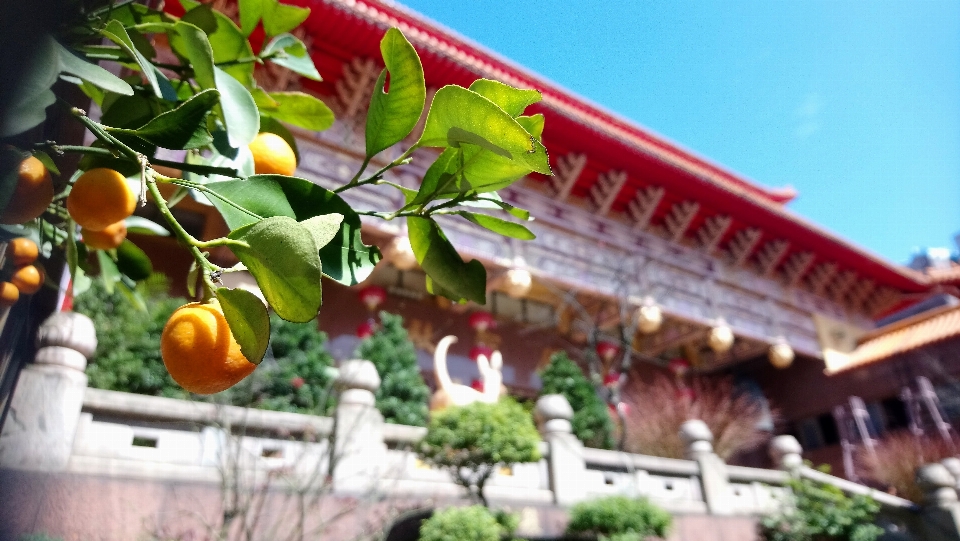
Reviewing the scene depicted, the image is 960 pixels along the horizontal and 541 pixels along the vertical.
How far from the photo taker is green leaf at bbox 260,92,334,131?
97cm

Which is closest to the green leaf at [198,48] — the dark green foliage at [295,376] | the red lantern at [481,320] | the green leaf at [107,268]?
the green leaf at [107,268]

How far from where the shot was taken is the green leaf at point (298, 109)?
97 cm

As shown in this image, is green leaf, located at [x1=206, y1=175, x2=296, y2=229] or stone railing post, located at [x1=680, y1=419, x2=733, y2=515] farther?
stone railing post, located at [x1=680, y1=419, x2=733, y2=515]

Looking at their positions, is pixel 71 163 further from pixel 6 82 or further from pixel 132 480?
pixel 132 480

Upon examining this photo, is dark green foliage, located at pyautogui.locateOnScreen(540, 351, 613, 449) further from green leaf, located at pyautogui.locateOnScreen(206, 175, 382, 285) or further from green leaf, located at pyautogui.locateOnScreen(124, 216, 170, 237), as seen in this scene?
green leaf, located at pyautogui.locateOnScreen(206, 175, 382, 285)

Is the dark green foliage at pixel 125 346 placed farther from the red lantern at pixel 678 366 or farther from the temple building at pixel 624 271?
the red lantern at pixel 678 366

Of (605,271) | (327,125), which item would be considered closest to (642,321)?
(605,271)

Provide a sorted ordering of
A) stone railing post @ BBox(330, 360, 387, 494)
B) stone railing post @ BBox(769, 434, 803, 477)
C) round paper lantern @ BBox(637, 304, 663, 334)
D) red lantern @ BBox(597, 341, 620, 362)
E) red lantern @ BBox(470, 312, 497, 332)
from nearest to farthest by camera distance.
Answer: stone railing post @ BBox(330, 360, 387, 494)
stone railing post @ BBox(769, 434, 803, 477)
round paper lantern @ BBox(637, 304, 663, 334)
red lantern @ BBox(470, 312, 497, 332)
red lantern @ BBox(597, 341, 620, 362)

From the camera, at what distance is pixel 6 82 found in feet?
0.91

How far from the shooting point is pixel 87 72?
1.96 ft

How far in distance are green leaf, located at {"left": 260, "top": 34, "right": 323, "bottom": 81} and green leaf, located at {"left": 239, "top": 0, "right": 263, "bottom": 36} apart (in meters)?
0.06

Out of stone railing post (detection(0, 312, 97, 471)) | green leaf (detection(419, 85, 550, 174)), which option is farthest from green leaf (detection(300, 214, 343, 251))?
stone railing post (detection(0, 312, 97, 471))

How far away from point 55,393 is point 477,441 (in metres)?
2.06

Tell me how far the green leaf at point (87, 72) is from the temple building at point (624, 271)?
14.7ft
